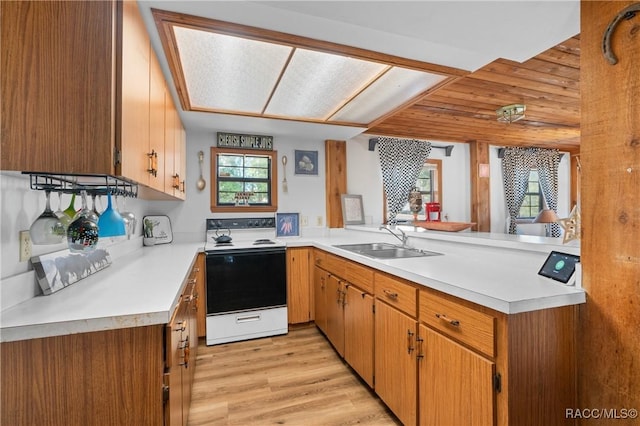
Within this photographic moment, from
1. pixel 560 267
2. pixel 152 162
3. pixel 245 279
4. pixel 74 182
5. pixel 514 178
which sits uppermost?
→ pixel 514 178

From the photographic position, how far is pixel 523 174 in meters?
4.70

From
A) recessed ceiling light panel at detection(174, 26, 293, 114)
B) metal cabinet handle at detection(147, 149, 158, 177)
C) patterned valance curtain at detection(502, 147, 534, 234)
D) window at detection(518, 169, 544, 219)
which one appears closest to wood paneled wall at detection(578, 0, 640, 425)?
recessed ceiling light panel at detection(174, 26, 293, 114)

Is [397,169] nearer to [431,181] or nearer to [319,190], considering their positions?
[431,181]

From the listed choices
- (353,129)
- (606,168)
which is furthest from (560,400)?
(353,129)

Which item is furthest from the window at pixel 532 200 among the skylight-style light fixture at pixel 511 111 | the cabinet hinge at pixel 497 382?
the cabinet hinge at pixel 497 382

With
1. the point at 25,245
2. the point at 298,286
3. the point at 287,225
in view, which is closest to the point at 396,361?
the point at 298,286

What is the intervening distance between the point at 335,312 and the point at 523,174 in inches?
162

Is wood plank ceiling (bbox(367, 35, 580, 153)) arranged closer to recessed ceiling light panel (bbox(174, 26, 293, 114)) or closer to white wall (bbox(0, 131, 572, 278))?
white wall (bbox(0, 131, 572, 278))

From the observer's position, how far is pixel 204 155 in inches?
128

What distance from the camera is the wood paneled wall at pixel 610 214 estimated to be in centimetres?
104

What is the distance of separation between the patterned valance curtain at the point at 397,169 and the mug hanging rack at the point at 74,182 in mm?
3097

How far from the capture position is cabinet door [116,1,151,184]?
1.05m

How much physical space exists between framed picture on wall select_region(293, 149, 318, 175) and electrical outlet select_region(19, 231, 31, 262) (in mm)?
2653

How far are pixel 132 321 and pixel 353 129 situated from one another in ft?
8.96
